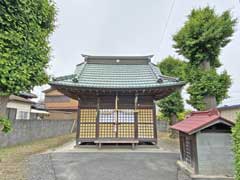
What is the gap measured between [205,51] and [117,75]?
4874 mm

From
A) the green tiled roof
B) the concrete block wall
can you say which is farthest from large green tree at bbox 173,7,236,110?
the concrete block wall

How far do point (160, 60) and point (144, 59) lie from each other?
10.1 ft

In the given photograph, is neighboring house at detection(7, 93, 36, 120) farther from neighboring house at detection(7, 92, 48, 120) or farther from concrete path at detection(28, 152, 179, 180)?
concrete path at detection(28, 152, 179, 180)

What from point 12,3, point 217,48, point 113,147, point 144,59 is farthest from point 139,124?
point 12,3

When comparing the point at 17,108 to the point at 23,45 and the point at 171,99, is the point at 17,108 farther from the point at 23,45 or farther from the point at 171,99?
the point at 171,99

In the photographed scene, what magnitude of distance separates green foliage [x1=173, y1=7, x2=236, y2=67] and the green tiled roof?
152 centimetres

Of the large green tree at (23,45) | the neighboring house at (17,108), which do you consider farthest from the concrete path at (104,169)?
the neighboring house at (17,108)

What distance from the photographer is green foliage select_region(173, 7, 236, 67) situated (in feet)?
25.5

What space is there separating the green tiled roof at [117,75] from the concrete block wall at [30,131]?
159 inches

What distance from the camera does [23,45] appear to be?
16.1 feet

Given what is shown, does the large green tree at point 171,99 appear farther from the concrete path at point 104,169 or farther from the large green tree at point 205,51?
the concrete path at point 104,169

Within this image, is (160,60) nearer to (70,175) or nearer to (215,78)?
(215,78)

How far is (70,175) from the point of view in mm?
5066

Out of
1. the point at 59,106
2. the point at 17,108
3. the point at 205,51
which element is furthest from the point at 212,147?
the point at 59,106
